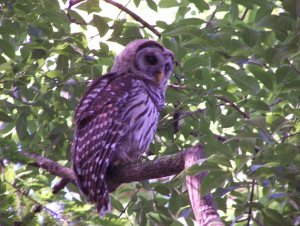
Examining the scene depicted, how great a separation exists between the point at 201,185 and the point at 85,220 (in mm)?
586

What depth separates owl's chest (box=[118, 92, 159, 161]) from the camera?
12.5 ft

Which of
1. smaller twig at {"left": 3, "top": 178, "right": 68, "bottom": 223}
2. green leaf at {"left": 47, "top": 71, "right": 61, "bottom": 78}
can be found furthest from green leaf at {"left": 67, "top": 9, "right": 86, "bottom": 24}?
smaller twig at {"left": 3, "top": 178, "right": 68, "bottom": 223}

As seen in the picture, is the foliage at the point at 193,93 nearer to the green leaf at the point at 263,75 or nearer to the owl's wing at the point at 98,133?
the green leaf at the point at 263,75

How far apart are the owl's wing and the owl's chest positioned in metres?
0.06

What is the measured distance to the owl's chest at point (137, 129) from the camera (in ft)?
12.5

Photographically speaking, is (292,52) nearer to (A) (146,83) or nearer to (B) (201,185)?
(B) (201,185)

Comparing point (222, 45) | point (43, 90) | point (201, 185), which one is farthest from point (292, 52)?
point (43, 90)

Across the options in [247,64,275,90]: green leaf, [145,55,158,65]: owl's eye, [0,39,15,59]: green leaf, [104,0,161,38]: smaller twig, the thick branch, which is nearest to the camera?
the thick branch

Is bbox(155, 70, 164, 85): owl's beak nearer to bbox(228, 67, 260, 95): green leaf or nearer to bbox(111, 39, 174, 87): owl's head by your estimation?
bbox(111, 39, 174, 87): owl's head

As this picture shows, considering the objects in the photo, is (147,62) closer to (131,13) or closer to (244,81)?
(131,13)

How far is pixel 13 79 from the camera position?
11.8 ft

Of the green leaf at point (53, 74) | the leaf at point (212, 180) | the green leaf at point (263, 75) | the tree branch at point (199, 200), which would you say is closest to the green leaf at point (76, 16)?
the green leaf at point (53, 74)

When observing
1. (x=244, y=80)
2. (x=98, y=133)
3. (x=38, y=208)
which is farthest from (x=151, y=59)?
(x=38, y=208)

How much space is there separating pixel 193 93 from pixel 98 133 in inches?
23.5
